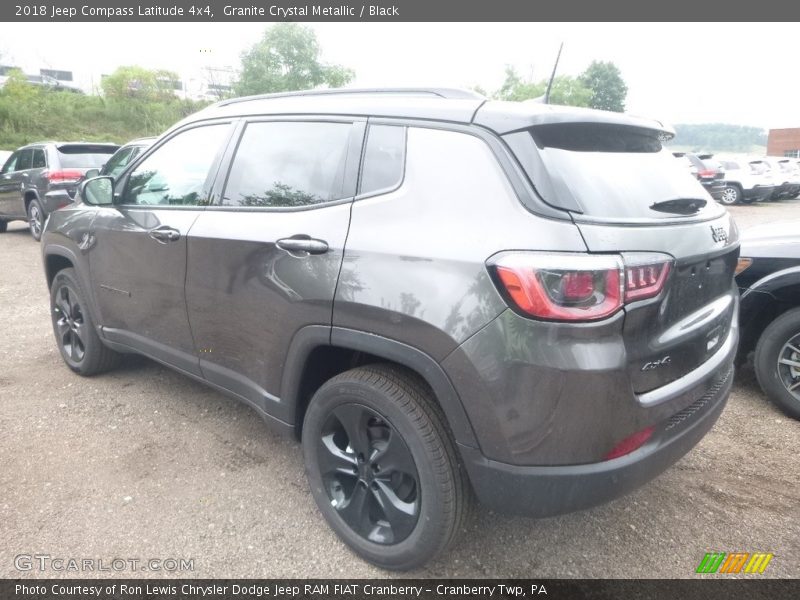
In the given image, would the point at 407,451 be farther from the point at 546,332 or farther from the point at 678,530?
the point at 678,530

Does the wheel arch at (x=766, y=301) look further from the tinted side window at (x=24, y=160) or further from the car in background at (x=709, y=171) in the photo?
the car in background at (x=709, y=171)

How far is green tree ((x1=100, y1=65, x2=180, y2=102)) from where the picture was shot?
38.9 m

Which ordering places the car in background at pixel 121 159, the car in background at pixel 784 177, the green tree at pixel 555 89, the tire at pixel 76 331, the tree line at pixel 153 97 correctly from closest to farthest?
the tire at pixel 76 331
the car in background at pixel 121 159
the car in background at pixel 784 177
the tree line at pixel 153 97
the green tree at pixel 555 89

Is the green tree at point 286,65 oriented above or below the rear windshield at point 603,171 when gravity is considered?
above

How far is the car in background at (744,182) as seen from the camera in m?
19.3

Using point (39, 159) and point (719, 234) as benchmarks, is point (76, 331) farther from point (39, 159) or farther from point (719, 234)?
point (39, 159)

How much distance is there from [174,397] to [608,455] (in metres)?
2.88

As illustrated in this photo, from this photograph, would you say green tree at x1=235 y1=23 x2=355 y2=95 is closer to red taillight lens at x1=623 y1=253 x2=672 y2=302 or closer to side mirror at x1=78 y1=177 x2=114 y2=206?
side mirror at x1=78 y1=177 x2=114 y2=206

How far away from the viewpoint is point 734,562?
2303 mm

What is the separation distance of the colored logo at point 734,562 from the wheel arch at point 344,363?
1216mm

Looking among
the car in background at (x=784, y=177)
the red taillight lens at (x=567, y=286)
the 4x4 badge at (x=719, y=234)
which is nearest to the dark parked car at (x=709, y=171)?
the car in background at (x=784, y=177)

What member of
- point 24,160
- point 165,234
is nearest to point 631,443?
point 165,234

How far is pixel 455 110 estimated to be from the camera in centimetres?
207

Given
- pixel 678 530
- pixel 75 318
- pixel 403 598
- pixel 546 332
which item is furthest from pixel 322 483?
pixel 75 318
